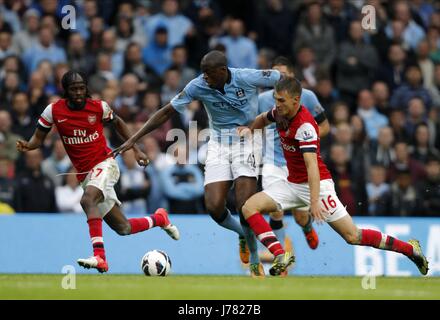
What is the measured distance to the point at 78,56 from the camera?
19.1 metres

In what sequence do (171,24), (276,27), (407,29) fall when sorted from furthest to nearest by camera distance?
(407,29), (276,27), (171,24)

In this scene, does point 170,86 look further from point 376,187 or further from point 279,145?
point 279,145

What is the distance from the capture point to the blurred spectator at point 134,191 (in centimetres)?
1688

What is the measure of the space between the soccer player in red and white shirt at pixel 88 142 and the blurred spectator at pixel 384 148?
6.01m

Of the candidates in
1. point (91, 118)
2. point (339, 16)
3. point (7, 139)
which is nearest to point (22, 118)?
point (7, 139)

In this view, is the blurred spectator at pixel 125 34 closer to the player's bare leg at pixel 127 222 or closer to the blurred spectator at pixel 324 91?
the blurred spectator at pixel 324 91

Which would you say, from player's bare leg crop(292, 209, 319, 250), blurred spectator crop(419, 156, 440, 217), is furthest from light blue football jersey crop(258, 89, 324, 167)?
blurred spectator crop(419, 156, 440, 217)

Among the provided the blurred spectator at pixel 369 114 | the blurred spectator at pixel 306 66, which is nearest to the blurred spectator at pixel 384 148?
the blurred spectator at pixel 369 114

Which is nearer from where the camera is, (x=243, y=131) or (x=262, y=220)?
(x=262, y=220)

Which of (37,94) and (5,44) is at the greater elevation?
(5,44)

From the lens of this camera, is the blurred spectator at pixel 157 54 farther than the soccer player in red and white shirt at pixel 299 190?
Yes

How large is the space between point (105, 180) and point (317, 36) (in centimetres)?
816

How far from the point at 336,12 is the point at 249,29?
162 centimetres
